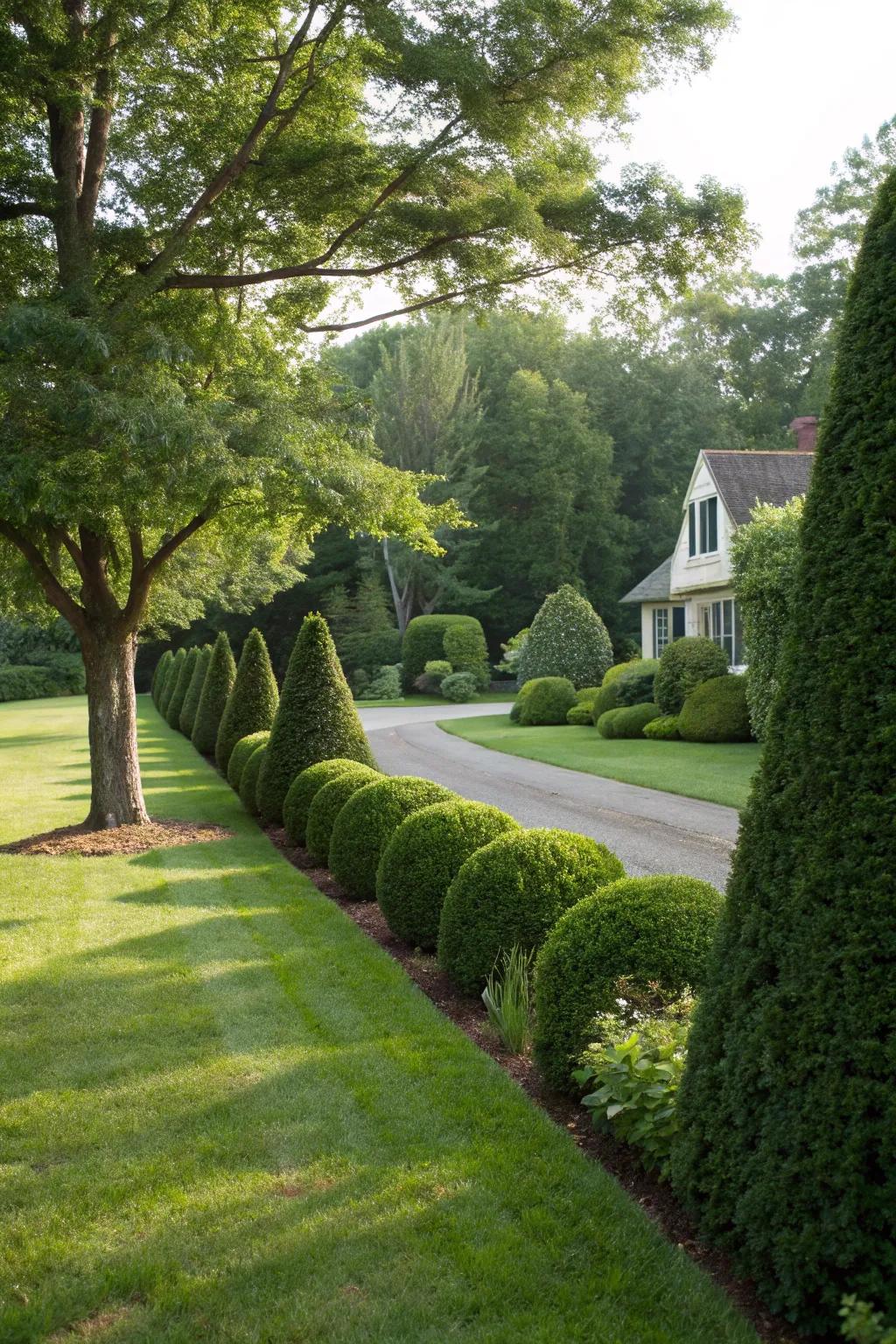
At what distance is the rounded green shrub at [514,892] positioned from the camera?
6102 millimetres

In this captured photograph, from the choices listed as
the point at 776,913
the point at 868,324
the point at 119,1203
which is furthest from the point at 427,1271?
the point at 868,324

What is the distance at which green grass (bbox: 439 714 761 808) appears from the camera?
15883mm

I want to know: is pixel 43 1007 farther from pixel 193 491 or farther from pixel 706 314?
pixel 706 314

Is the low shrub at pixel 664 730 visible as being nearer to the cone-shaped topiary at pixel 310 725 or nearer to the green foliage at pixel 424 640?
the cone-shaped topiary at pixel 310 725

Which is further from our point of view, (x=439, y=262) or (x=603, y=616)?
(x=603, y=616)

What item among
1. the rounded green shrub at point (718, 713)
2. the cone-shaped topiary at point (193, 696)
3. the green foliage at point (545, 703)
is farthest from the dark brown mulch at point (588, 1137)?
the green foliage at point (545, 703)

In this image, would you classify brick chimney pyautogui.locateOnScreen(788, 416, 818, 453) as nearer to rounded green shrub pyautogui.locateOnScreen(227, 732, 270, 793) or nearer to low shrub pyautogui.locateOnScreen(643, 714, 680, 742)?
low shrub pyautogui.locateOnScreen(643, 714, 680, 742)

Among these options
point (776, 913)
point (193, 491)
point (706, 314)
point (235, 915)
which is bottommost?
point (235, 915)

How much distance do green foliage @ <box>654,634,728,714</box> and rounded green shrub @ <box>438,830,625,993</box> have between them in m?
18.1

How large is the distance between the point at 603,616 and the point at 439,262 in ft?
137

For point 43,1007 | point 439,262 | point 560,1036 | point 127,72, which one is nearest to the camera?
point 560,1036

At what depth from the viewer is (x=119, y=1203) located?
3965 mm

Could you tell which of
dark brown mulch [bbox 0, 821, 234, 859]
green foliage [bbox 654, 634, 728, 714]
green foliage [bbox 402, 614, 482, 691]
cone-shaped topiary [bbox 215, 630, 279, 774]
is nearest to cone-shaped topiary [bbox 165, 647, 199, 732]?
green foliage [bbox 402, 614, 482, 691]

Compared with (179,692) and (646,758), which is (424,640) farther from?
(646,758)
